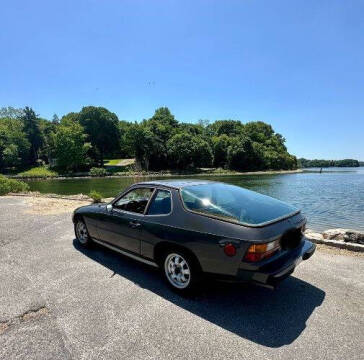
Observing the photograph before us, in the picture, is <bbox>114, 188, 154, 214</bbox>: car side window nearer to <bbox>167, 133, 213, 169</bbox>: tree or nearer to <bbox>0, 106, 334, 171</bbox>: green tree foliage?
<bbox>0, 106, 334, 171</bbox>: green tree foliage

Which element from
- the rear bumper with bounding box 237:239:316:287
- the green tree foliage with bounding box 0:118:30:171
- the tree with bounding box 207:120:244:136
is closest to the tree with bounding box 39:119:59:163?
the green tree foliage with bounding box 0:118:30:171

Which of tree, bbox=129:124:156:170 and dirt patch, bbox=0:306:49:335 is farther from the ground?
tree, bbox=129:124:156:170

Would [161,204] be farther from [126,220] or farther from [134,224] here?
[126,220]

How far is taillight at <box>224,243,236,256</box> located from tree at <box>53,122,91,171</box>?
72.4 m

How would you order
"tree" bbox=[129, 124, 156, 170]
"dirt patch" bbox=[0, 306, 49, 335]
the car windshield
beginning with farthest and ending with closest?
"tree" bbox=[129, 124, 156, 170] → the car windshield → "dirt patch" bbox=[0, 306, 49, 335]

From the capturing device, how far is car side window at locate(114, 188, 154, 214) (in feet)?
15.7

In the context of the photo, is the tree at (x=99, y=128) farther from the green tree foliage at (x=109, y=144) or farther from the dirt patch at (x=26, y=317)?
the dirt patch at (x=26, y=317)

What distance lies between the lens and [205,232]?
3582 millimetres

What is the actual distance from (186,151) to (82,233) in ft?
243

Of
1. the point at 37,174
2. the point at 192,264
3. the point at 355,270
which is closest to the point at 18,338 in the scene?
the point at 192,264

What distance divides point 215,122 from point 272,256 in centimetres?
11605

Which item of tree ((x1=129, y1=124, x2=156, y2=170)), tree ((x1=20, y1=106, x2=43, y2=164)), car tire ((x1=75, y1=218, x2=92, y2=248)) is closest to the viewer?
car tire ((x1=75, y1=218, x2=92, y2=248))

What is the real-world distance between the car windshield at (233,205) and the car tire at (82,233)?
288 cm

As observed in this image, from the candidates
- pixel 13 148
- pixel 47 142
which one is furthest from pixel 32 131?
pixel 13 148
